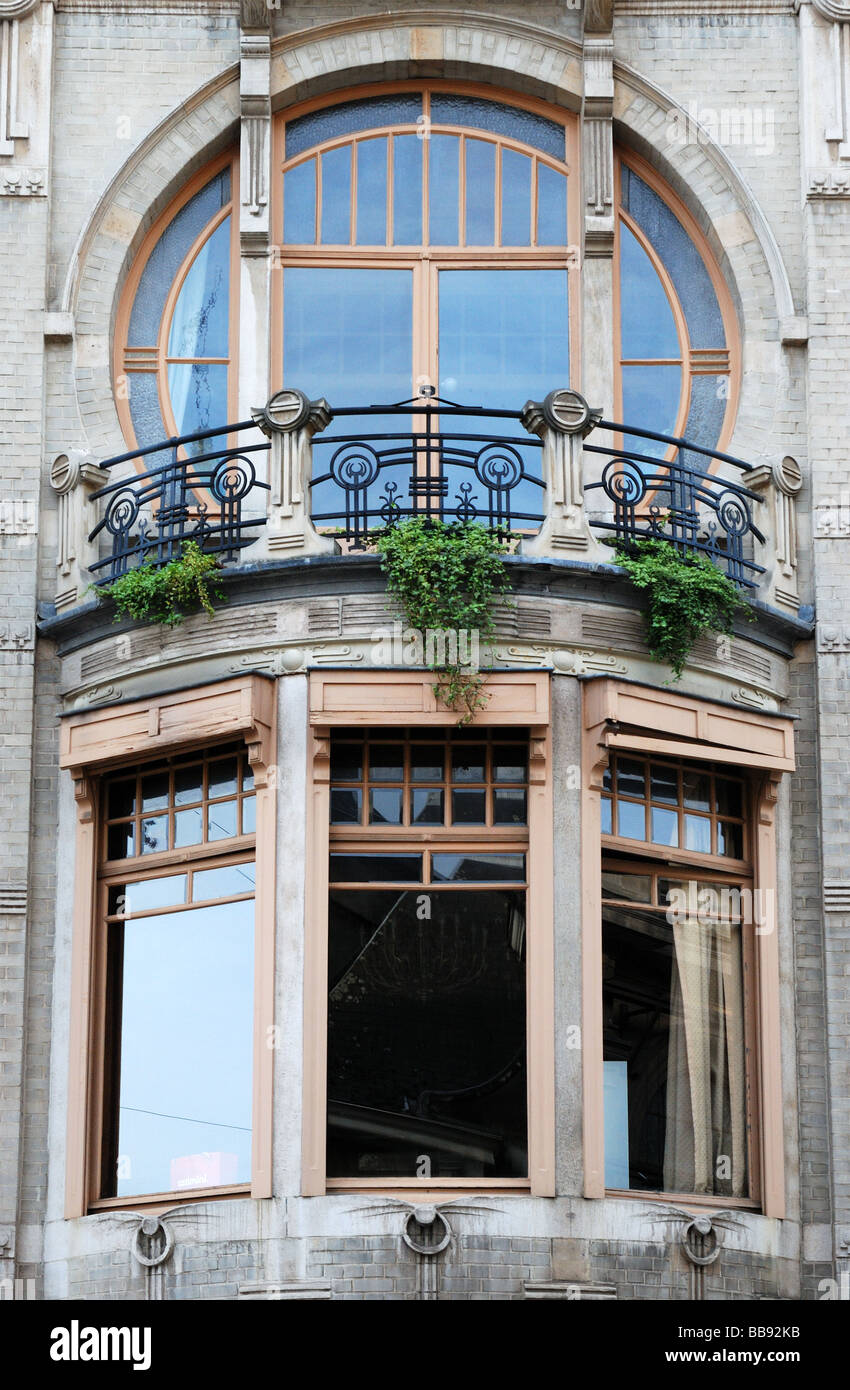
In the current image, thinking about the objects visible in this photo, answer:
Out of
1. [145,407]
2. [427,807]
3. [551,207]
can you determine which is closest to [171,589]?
[427,807]

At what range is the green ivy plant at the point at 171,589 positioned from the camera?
1750 cm

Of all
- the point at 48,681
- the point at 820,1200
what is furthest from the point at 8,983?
the point at 820,1200

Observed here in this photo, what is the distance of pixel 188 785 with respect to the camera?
17.8 m

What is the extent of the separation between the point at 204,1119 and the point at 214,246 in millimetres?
7118

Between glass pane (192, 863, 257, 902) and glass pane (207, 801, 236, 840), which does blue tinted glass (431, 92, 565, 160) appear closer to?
glass pane (207, 801, 236, 840)

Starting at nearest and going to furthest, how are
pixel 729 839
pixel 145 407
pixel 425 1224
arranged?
1. pixel 425 1224
2. pixel 729 839
3. pixel 145 407

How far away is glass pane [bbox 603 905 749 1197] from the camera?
672 inches

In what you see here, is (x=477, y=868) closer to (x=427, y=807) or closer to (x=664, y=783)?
(x=427, y=807)

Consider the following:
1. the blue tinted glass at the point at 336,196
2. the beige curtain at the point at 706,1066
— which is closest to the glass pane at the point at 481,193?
the blue tinted glass at the point at 336,196

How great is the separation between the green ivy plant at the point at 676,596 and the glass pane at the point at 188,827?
135 inches

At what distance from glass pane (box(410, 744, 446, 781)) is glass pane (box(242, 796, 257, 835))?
1.12m

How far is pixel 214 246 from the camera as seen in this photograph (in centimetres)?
2002

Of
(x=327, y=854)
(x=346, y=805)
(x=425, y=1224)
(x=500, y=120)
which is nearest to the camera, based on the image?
(x=425, y=1224)

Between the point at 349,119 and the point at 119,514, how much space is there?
404cm
